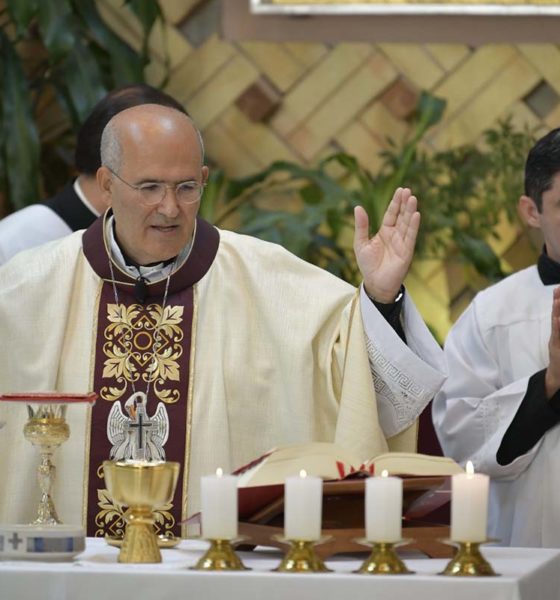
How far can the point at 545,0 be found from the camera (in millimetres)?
5969

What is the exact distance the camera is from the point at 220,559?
255cm

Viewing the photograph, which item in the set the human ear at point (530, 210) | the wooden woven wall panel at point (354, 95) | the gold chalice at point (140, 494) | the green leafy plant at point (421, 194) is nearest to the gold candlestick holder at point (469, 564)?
the gold chalice at point (140, 494)

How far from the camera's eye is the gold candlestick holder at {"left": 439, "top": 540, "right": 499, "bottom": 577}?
248 centimetres

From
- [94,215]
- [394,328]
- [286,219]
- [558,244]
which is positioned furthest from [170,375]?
[286,219]

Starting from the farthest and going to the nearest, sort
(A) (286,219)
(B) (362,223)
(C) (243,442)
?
1. (A) (286,219)
2. (C) (243,442)
3. (B) (362,223)

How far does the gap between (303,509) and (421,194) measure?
3698 mm

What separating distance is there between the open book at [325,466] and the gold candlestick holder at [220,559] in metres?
0.20

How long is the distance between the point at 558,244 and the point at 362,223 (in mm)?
797

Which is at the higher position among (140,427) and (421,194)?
(421,194)

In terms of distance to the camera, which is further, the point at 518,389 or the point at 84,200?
the point at 84,200

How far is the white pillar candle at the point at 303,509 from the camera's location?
8.24 feet

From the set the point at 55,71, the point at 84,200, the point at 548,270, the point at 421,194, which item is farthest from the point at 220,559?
the point at 55,71

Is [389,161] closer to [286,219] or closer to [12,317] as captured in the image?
[286,219]

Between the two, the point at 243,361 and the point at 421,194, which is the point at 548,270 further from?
the point at 421,194
